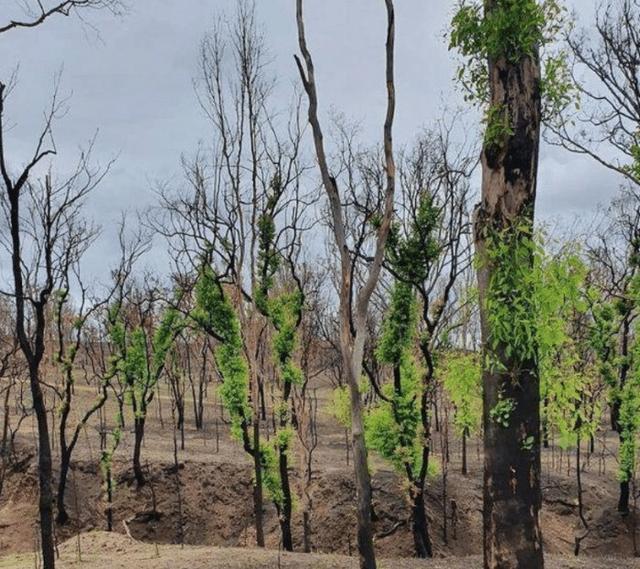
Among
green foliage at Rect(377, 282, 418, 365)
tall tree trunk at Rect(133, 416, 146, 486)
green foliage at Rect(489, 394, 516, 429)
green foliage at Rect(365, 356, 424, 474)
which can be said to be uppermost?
green foliage at Rect(377, 282, 418, 365)

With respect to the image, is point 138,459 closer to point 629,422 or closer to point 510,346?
point 629,422

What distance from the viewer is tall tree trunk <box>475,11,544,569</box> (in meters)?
4.71

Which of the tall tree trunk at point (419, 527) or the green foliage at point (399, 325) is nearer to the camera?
the green foliage at point (399, 325)

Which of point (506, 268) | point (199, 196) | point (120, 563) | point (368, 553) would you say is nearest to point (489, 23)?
point (506, 268)

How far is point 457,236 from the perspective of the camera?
14977mm

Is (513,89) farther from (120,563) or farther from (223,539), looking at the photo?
(223,539)

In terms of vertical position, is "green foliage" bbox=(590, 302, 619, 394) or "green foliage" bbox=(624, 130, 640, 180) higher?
"green foliage" bbox=(624, 130, 640, 180)

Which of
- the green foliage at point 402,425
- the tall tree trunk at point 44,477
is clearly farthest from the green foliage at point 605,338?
the tall tree trunk at point 44,477

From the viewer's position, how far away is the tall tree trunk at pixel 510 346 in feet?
15.5

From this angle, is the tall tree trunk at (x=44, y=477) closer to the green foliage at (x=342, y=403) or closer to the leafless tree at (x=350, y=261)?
the leafless tree at (x=350, y=261)

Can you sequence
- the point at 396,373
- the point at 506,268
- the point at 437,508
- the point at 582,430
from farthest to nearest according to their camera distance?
the point at 437,508
the point at 396,373
the point at 582,430
the point at 506,268

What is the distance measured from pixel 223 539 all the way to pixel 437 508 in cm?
668

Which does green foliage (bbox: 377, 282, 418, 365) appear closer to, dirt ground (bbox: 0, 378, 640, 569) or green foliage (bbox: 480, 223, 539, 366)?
dirt ground (bbox: 0, 378, 640, 569)

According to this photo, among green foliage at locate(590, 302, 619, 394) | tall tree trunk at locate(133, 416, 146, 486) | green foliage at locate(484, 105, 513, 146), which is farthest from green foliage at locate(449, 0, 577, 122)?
tall tree trunk at locate(133, 416, 146, 486)
